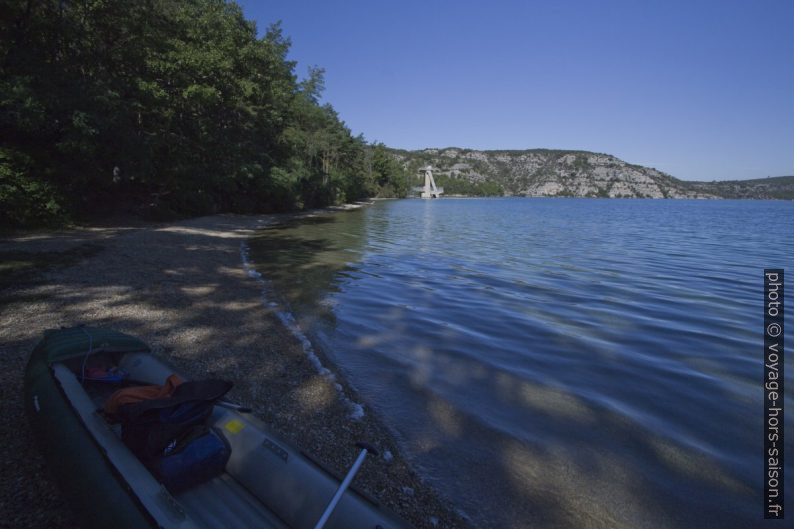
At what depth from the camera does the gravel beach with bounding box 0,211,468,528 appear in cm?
368

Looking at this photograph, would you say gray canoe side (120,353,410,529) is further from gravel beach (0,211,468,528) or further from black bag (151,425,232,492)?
gravel beach (0,211,468,528)

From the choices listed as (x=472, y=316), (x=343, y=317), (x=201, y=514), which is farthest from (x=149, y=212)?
(x=201, y=514)

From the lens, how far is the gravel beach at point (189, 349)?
12.1ft

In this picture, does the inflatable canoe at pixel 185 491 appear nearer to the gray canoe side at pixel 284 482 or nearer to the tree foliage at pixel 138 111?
the gray canoe side at pixel 284 482

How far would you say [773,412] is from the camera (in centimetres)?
570

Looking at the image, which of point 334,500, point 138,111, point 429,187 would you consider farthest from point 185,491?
point 429,187

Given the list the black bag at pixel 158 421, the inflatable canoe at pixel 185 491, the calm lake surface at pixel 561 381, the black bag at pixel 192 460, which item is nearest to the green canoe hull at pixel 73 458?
the inflatable canoe at pixel 185 491

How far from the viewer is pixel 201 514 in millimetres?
3104

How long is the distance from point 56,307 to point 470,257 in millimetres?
14623

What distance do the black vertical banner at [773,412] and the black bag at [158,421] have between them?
5.41 m

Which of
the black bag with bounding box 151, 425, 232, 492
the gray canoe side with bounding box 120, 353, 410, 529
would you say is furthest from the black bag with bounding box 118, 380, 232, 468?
the gray canoe side with bounding box 120, 353, 410, 529

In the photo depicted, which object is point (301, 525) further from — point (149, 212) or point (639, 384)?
point (149, 212)

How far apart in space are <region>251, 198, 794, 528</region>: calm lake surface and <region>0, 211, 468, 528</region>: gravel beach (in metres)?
0.51

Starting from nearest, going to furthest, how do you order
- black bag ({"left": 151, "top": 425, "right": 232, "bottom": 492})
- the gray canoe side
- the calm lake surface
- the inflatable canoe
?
the inflatable canoe, the gray canoe side, black bag ({"left": 151, "top": 425, "right": 232, "bottom": 492}), the calm lake surface
